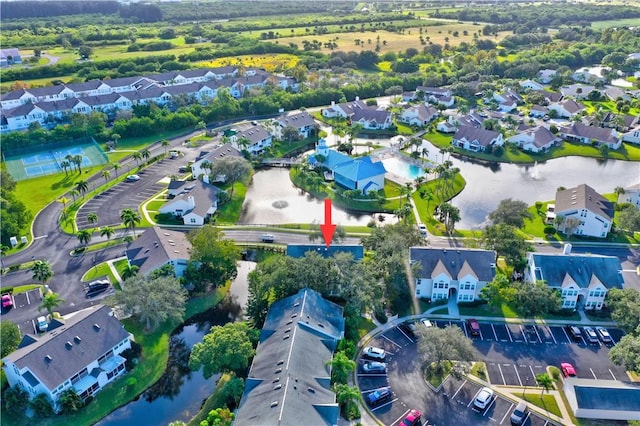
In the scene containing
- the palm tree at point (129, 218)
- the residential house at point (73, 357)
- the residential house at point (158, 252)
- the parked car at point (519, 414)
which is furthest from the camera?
the palm tree at point (129, 218)

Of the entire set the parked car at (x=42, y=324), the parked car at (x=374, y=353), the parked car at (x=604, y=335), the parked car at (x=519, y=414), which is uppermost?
the parked car at (x=42, y=324)

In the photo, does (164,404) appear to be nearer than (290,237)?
Yes

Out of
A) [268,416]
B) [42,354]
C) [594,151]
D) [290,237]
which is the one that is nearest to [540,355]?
[268,416]

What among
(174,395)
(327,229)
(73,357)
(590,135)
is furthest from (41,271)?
(590,135)

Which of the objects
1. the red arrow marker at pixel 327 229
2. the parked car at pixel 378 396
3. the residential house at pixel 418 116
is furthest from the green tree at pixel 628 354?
the residential house at pixel 418 116

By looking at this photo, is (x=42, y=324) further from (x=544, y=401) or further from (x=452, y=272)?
(x=544, y=401)

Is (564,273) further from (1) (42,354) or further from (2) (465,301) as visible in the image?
(1) (42,354)

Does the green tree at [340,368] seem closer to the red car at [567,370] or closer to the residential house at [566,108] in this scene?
the red car at [567,370]
